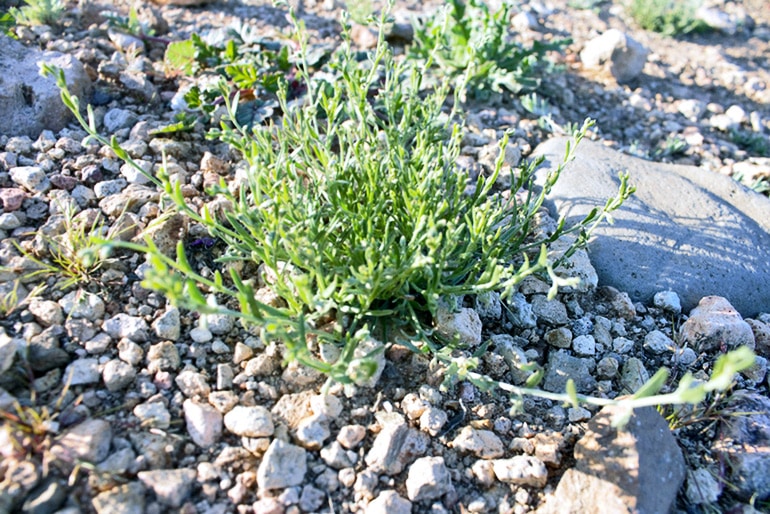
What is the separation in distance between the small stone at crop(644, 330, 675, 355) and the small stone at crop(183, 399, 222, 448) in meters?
1.74

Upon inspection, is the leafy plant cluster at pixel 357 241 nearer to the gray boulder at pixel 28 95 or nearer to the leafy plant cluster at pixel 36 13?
the gray boulder at pixel 28 95

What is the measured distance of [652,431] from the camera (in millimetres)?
2207

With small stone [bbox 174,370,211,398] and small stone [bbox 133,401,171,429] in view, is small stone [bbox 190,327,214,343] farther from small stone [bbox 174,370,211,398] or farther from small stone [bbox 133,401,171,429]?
small stone [bbox 133,401,171,429]

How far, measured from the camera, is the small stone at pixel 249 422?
2.14 metres

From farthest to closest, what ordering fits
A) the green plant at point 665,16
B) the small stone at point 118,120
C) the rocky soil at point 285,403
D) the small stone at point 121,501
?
the green plant at point 665,16 → the small stone at point 118,120 → the rocky soil at point 285,403 → the small stone at point 121,501

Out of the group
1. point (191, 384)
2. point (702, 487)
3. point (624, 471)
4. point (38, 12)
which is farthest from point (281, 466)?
point (38, 12)

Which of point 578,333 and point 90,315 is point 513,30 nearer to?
point 578,333

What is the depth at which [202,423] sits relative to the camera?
212 cm

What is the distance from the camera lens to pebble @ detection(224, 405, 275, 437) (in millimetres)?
2141

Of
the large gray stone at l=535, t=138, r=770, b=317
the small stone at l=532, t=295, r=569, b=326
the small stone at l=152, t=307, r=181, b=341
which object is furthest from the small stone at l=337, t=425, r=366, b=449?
the large gray stone at l=535, t=138, r=770, b=317

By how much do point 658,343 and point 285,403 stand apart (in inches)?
61.3

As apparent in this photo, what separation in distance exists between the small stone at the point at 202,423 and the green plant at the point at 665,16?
4.92 meters

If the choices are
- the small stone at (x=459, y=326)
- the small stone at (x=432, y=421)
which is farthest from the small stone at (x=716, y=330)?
the small stone at (x=432, y=421)

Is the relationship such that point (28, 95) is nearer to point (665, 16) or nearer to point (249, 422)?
point (249, 422)
